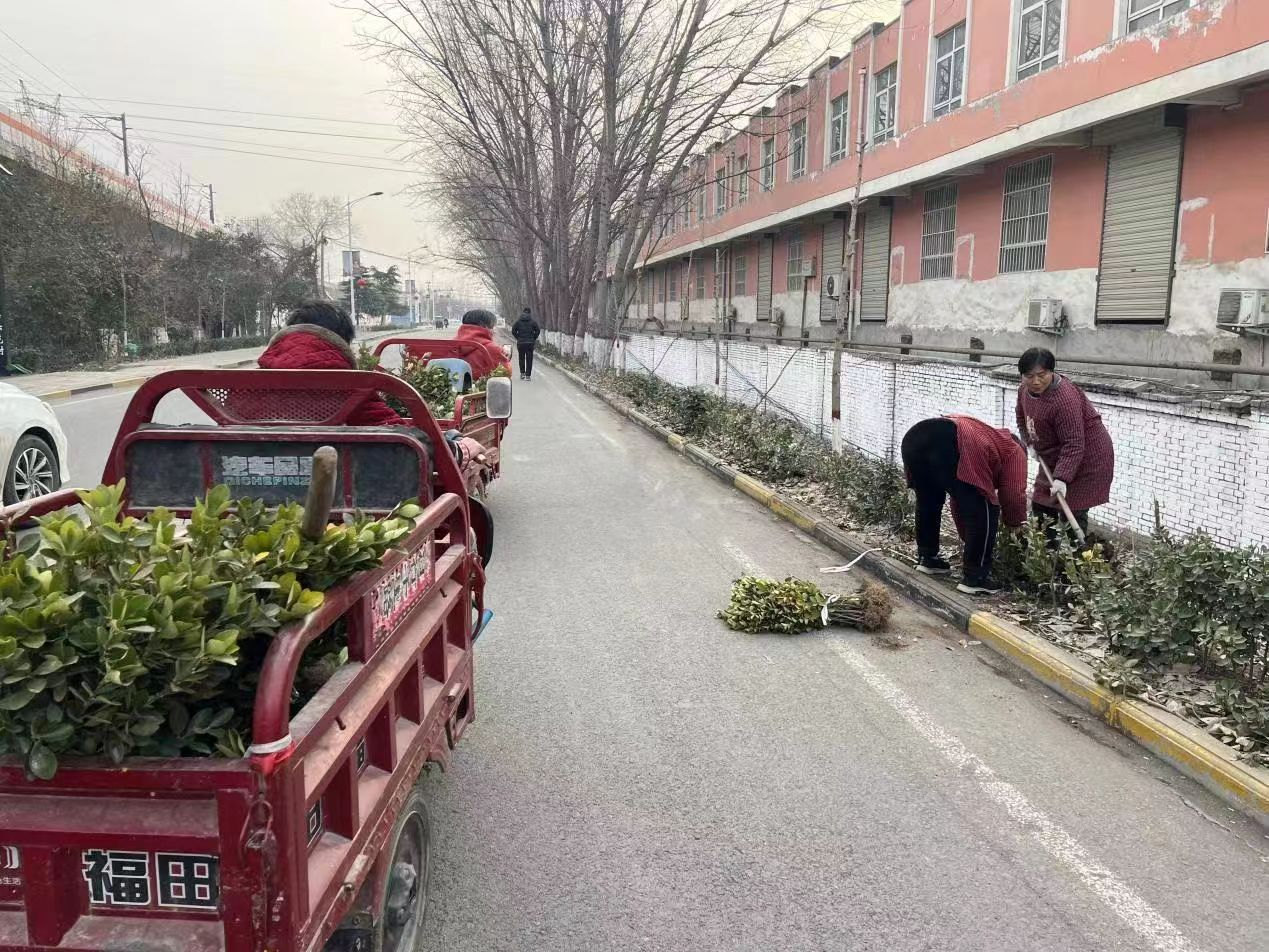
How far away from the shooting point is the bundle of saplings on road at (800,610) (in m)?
5.77

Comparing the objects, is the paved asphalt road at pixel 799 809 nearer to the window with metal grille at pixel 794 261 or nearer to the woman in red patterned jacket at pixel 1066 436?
the woman in red patterned jacket at pixel 1066 436

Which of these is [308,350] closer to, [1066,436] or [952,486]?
[952,486]

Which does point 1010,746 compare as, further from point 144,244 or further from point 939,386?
point 144,244

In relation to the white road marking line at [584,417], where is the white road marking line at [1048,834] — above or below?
below

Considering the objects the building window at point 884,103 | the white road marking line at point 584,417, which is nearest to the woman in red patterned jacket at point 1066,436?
the white road marking line at point 584,417

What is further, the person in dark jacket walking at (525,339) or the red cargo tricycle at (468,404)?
the person in dark jacket walking at (525,339)

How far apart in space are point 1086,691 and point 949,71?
16953 millimetres

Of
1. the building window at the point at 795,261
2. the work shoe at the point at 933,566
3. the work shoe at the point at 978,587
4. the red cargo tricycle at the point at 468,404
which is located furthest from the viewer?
the building window at the point at 795,261

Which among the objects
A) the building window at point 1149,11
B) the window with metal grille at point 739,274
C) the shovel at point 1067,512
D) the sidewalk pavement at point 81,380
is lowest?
the sidewalk pavement at point 81,380

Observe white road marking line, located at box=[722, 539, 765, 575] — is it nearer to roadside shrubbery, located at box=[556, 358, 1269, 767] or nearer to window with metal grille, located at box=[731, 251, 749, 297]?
roadside shrubbery, located at box=[556, 358, 1269, 767]

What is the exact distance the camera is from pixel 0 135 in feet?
87.7

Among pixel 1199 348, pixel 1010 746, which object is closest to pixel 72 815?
pixel 1010 746

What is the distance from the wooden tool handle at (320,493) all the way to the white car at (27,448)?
21.3 ft

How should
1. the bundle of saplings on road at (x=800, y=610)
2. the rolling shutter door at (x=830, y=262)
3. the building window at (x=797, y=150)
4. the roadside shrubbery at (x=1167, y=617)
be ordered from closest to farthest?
the roadside shrubbery at (x=1167, y=617), the bundle of saplings on road at (x=800, y=610), the rolling shutter door at (x=830, y=262), the building window at (x=797, y=150)
